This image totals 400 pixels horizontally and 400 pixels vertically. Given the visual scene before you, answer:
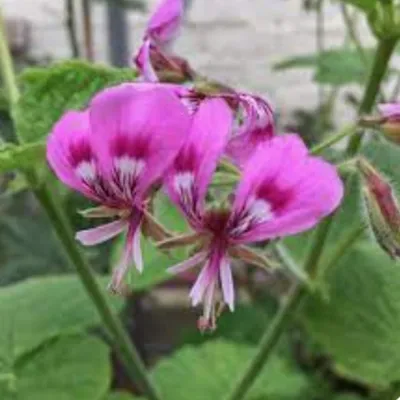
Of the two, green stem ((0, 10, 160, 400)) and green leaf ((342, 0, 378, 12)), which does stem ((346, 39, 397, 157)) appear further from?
green stem ((0, 10, 160, 400))

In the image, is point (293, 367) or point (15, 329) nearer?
point (15, 329)

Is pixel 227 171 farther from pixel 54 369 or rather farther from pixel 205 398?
pixel 205 398

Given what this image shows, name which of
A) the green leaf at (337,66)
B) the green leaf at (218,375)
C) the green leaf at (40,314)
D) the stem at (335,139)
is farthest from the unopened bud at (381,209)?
the green leaf at (337,66)

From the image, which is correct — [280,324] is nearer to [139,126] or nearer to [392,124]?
[392,124]

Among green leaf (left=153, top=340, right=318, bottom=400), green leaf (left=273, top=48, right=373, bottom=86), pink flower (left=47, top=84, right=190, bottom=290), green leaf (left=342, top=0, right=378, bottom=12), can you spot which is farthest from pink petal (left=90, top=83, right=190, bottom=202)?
green leaf (left=273, top=48, right=373, bottom=86)

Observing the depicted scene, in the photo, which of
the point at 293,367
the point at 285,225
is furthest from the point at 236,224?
the point at 293,367
